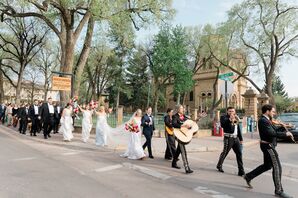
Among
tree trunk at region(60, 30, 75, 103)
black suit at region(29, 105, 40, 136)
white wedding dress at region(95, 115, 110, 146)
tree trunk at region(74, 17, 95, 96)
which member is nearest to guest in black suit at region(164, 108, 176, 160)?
white wedding dress at region(95, 115, 110, 146)

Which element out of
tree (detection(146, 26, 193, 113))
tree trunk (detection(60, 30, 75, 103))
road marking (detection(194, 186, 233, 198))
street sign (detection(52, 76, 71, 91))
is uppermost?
tree (detection(146, 26, 193, 113))

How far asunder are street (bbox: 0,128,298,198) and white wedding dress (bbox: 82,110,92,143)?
409 centimetres

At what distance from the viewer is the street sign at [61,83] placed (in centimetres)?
1767

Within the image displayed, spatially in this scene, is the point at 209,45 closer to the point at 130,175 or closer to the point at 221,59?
the point at 221,59

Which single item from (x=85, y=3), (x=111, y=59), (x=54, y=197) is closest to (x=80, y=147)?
(x=54, y=197)

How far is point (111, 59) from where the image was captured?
51188mm

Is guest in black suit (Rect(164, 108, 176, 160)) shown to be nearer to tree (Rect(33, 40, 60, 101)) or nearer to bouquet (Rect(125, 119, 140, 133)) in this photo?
bouquet (Rect(125, 119, 140, 133))

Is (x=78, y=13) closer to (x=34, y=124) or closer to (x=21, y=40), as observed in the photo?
(x=34, y=124)

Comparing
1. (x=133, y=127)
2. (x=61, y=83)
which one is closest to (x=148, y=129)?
(x=133, y=127)

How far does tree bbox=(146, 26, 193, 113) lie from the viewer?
48.9 meters

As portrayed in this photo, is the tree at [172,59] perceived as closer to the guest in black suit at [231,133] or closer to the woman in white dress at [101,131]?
the woman in white dress at [101,131]

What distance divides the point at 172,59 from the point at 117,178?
4206 centimetres

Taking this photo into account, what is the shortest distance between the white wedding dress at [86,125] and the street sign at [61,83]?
2.89 meters

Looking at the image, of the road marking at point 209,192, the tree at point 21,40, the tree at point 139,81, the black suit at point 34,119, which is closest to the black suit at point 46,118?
the black suit at point 34,119
